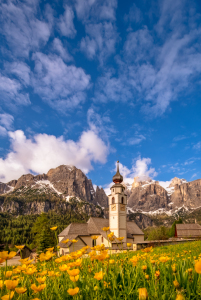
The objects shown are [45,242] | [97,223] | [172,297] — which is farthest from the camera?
[97,223]

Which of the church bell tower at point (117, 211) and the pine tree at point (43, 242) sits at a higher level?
the church bell tower at point (117, 211)

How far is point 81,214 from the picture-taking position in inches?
7731

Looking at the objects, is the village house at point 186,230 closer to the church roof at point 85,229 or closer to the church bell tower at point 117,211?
the church roof at point 85,229

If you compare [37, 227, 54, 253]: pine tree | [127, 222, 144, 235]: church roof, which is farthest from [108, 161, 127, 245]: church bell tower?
[37, 227, 54, 253]: pine tree

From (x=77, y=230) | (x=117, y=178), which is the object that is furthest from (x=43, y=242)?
(x=117, y=178)

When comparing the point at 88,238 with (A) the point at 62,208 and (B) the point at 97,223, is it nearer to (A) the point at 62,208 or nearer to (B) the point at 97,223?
(B) the point at 97,223

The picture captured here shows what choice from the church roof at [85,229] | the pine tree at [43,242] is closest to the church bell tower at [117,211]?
the church roof at [85,229]

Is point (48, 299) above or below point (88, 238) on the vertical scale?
above

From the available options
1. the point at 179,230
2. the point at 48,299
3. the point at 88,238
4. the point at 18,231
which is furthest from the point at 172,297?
the point at 18,231

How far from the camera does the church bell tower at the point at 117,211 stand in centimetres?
3916

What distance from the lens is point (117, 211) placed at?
132 ft

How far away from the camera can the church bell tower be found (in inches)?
1542

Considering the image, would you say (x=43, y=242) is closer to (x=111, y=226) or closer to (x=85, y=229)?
(x=85, y=229)

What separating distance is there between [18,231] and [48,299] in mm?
139937
